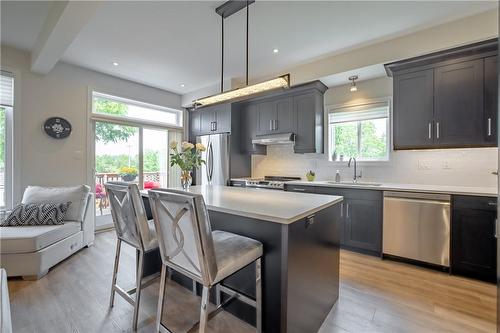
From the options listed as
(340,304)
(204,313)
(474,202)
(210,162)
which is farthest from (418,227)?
(210,162)

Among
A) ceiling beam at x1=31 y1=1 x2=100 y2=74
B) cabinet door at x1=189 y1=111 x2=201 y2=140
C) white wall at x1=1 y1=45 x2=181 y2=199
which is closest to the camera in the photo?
ceiling beam at x1=31 y1=1 x2=100 y2=74

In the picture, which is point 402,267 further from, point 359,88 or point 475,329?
point 359,88

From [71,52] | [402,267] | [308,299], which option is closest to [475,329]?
[402,267]

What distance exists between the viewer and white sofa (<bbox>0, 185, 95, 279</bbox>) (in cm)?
237

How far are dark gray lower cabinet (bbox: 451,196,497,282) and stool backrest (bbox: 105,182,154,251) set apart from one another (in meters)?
3.09

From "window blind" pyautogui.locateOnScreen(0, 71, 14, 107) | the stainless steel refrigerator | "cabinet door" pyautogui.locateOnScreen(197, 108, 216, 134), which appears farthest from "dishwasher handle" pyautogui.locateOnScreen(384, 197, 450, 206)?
"window blind" pyautogui.locateOnScreen(0, 71, 14, 107)

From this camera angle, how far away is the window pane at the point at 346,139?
3.81 meters

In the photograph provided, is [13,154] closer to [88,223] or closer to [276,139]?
[88,223]

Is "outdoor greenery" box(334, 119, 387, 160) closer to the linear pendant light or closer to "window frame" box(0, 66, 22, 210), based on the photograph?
the linear pendant light

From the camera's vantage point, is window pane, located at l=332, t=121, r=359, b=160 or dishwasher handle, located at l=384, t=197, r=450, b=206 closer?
dishwasher handle, located at l=384, t=197, r=450, b=206

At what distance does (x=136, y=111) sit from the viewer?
472 cm

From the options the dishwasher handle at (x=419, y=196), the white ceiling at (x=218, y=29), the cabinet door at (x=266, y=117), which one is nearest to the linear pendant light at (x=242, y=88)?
the white ceiling at (x=218, y=29)

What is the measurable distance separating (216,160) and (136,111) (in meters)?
1.93

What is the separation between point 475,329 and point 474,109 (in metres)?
2.19
